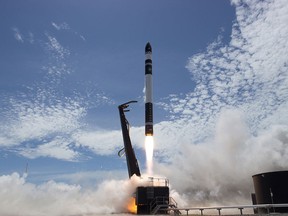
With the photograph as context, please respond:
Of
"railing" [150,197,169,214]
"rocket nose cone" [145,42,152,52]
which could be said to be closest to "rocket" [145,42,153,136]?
"rocket nose cone" [145,42,152,52]

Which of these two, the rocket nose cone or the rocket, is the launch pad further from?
the rocket nose cone

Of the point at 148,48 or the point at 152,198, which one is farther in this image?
the point at 148,48

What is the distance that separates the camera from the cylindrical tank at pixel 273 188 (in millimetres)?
44656

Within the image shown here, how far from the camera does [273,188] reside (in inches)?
1800

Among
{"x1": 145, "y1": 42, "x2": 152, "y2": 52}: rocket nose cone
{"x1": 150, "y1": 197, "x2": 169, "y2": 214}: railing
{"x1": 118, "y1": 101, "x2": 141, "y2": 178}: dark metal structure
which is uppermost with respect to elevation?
{"x1": 145, "y1": 42, "x2": 152, "y2": 52}: rocket nose cone

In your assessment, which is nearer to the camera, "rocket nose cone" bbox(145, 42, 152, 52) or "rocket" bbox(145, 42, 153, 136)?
"rocket" bbox(145, 42, 153, 136)

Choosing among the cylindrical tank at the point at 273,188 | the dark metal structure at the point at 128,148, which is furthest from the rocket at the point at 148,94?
the cylindrical tank at the point at 273,188

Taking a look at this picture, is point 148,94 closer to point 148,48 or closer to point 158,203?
point 148,48

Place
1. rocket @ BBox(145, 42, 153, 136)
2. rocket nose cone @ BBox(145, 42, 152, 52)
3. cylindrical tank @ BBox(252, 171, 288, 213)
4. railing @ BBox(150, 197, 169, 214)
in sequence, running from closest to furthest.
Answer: cylindrical tank @ BBox(252, 171, 288, 213)
railing @ BBox(150, 197, 169, 214)
rocket @ BBox(145, 42, 153, 136)
rocket nose cone @ BBox(145, 42, 152, 52)

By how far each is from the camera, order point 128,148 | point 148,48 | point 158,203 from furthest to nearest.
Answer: point 148,48
point 128,148
point 158,203

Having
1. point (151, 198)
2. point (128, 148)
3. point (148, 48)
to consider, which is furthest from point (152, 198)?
point (148, 48)

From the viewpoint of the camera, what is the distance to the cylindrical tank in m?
44.7

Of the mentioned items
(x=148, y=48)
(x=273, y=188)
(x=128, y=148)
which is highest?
(x=148, y=48)

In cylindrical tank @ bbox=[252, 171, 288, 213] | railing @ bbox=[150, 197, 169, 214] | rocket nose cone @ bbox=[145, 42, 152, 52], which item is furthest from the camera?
rocket nose cone @ bbox=[145, 42, 152, 52]
